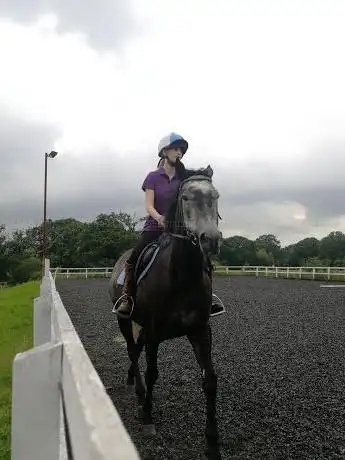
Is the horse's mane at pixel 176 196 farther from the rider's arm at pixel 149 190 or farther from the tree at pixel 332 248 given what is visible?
the tree at pixel 332 248

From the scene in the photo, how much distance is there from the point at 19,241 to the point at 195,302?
309ft

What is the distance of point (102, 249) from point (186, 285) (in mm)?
70623

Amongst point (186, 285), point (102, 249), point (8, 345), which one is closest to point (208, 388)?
point (186, 285)

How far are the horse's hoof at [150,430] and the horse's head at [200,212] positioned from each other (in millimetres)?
2037

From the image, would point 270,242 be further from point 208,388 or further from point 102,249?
point 208,388

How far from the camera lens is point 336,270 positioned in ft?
123

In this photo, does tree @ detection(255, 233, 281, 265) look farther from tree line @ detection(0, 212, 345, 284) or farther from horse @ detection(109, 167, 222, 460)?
horse @ detection(109, 167, 222, 460)

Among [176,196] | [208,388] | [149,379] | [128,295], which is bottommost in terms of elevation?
[149,379]

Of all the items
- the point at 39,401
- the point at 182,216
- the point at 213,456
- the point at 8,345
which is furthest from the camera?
the point at 8,345

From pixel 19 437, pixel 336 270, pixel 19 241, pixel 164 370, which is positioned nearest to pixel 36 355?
pixel 19 437

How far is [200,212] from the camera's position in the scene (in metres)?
4.85

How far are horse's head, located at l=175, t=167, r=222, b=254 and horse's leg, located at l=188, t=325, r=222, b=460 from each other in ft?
3.50

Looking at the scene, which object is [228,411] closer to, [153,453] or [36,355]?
[153,453]

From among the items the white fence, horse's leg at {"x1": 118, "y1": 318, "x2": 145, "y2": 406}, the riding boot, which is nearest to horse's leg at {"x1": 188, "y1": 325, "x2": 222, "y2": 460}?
the riding boot
